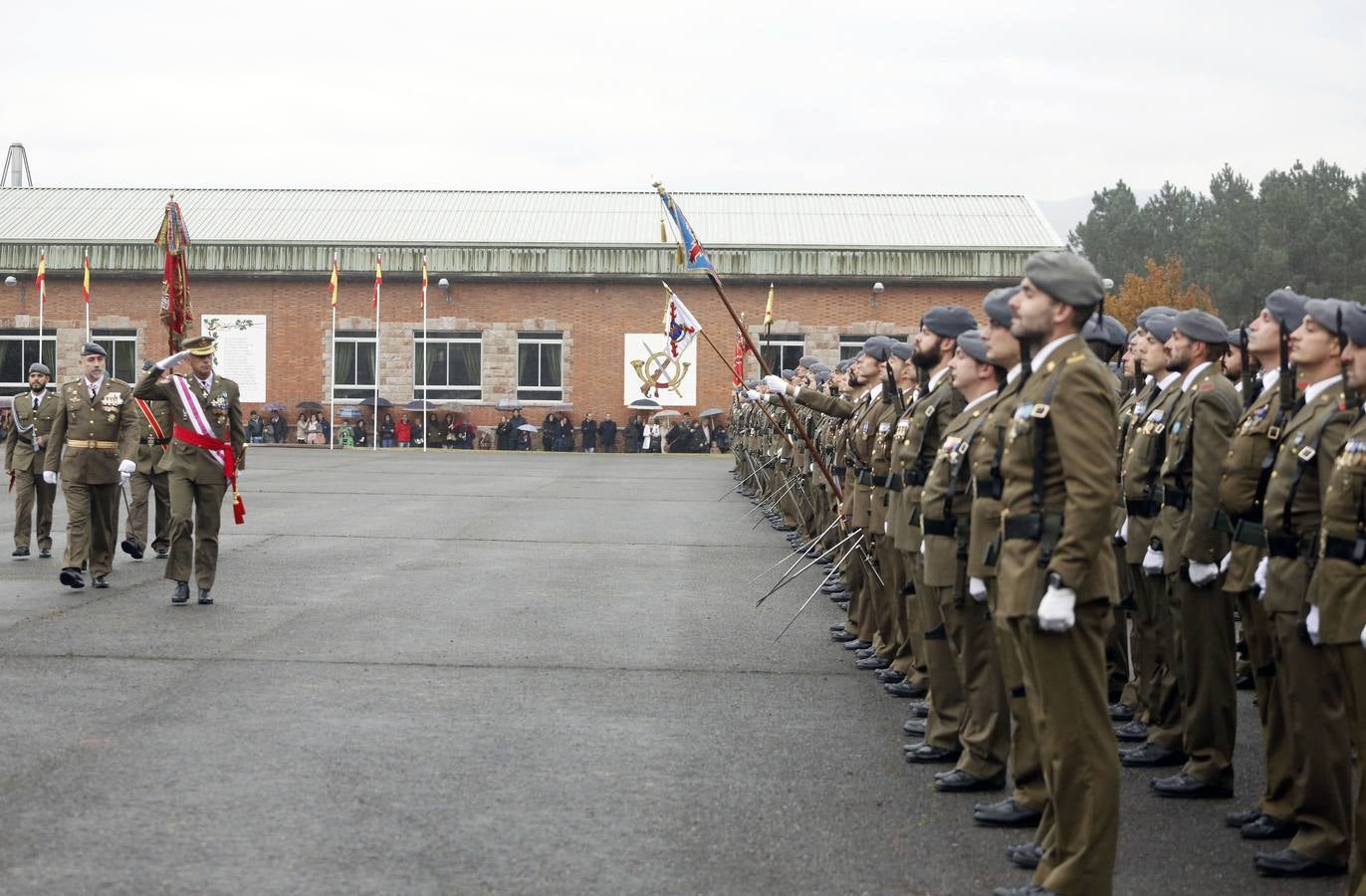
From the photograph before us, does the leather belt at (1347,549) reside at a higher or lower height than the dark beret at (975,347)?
lower

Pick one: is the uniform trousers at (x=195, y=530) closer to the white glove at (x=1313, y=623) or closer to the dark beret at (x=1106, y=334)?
the dark beret at (x=1106, y=334)

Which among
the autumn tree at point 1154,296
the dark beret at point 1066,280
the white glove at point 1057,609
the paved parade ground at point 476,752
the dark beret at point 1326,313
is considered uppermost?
the autumn tree at point 1154,296

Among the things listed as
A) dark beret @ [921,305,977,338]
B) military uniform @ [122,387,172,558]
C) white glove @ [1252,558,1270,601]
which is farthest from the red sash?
white glove @ [1252,558,1270,601]

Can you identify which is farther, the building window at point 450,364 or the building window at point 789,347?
the building window at point 450,364

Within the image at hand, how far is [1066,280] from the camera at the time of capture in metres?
5.09

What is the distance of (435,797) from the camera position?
623 centimetres

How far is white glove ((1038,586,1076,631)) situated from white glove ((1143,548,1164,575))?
2.22 metres

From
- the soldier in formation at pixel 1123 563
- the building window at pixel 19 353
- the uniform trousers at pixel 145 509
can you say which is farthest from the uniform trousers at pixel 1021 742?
the building window at pixel 19 353

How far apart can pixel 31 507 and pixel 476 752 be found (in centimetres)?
962

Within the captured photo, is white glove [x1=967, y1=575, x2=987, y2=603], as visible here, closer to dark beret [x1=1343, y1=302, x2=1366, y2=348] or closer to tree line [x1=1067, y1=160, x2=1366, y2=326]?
dark beret [x1=1343, y1=302, x2=1366, y2=348]

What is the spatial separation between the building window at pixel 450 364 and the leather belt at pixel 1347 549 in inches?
1754

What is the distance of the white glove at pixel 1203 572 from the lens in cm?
646

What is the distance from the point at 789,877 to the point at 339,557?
406 inches

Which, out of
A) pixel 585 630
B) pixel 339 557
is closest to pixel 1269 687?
pixel 585 630
